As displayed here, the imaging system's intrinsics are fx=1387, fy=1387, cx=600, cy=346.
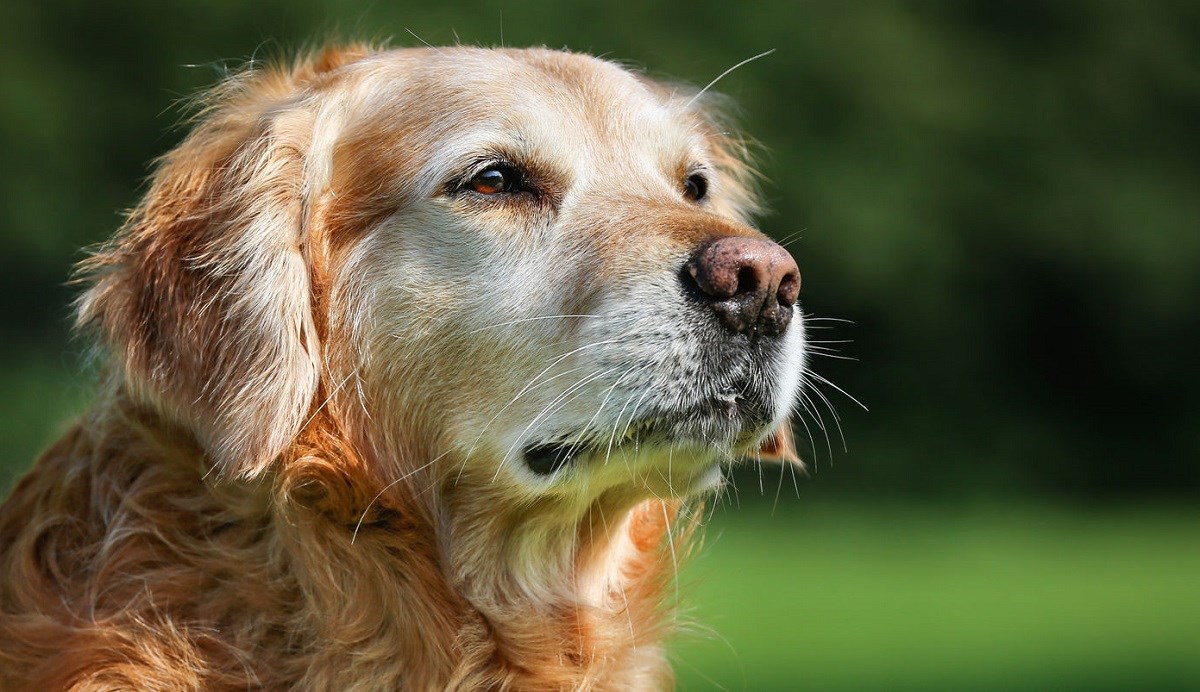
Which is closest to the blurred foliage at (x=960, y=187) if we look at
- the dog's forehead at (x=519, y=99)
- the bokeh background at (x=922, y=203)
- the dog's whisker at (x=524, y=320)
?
the bokeh background at (x=922, y=203)

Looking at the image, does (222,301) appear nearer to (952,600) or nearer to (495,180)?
(495,180)

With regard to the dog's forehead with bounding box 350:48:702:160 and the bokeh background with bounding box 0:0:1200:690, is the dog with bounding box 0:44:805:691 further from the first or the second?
the bokeh background with bounding box 0:0:1200:690

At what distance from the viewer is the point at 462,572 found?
3.46 meters

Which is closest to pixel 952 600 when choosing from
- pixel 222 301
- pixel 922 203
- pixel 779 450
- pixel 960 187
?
pixel 922 203

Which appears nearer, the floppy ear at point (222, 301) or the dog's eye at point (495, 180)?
the floppy ear at point (222, 301)

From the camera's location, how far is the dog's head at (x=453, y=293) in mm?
3268

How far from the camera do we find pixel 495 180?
A: 3.61m

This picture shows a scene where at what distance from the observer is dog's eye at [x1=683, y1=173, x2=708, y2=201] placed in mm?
4133

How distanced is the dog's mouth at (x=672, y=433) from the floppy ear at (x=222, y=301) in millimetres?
622

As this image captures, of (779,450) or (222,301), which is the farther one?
(779,450)

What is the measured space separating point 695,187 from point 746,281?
105 cm

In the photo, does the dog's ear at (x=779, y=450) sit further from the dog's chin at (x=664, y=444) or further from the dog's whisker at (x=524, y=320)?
the dog's whisker at (x=524, y=320)

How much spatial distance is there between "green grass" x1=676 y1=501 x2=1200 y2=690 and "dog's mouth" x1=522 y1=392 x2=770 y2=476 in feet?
9.17

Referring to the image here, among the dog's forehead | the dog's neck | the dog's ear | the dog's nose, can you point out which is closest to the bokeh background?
the dog's ear
